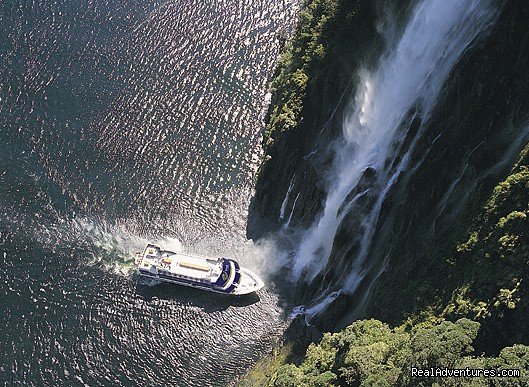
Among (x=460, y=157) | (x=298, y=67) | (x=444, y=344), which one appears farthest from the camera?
(x=298, y=67)

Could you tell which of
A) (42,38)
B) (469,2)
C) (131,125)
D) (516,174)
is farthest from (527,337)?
(42,38)

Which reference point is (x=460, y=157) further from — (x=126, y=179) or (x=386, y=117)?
(x=126, y=179)

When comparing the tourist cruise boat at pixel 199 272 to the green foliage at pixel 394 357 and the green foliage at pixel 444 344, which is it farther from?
the green foliage at pixel 444 344

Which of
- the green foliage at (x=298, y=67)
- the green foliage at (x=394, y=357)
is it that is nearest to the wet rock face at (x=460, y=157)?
the green foliage at (x=394, y=357)

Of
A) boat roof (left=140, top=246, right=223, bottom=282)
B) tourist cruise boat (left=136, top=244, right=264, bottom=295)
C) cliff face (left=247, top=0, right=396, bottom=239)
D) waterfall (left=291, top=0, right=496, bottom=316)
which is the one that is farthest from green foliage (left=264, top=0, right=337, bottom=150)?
boat roof (left=140, top=246, right=223, bottom=282)

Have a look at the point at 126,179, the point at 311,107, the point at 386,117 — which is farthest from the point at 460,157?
the point at 126,179

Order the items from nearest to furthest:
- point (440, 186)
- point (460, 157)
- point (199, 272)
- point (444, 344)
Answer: point (444, 344) → point (460, 157) → point (440, 186) → point (199, 272)

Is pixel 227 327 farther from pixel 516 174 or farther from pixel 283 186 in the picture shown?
pixel 516 174
